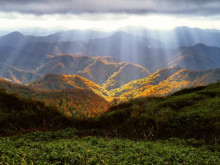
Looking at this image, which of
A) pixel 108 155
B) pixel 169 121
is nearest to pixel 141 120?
pixel 169 121

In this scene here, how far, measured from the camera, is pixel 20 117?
665 inches

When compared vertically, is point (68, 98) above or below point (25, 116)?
above

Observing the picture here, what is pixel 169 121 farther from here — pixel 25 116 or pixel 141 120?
pixel 25 116

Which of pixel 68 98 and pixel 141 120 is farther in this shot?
pixel 68 98

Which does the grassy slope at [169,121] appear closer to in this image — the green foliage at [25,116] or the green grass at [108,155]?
the green grass at [108,155]

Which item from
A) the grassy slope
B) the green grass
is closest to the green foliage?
the grassy slope

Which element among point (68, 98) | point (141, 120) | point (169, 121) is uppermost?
point (169, 121)

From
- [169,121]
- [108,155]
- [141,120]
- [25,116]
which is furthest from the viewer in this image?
[25,116]

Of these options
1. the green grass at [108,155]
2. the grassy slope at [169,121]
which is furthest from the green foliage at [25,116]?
the green grass at [108,155]

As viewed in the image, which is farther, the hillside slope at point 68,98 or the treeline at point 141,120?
the hillside slope at point 68,98

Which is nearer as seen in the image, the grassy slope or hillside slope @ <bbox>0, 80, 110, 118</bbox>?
the grassy slope

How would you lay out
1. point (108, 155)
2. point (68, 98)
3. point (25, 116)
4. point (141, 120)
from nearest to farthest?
point (108, 155) → point (141, 120) → point (25, 116) → point (68, 98)

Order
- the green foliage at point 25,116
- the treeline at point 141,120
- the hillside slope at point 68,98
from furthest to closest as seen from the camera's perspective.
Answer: the hillside slope at point 68,98 → the green foliage at point 25,116 → the treeline at point 141,120

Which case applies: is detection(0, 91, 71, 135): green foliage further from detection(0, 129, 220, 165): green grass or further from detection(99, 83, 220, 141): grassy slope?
detection(0, 129, 220, 165): green grass
